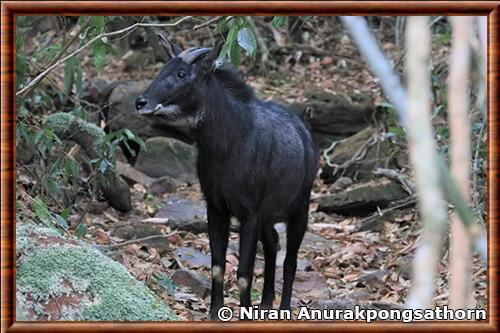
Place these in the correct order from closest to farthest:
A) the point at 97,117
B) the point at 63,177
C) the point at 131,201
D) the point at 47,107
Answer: the point at 63,177
the point at 131,201
the point at 47,107
the point at 97,117

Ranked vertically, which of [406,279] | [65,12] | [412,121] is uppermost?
[65,12]

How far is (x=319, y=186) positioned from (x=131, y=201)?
2.62 m

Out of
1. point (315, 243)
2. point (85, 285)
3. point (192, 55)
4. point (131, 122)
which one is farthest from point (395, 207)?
point (85, 285)

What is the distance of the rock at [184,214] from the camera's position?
9.57m

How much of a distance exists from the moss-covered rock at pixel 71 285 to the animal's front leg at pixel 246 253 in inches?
53.7

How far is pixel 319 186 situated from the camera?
11.7 meters

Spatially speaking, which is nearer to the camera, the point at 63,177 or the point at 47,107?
the point at 63,177

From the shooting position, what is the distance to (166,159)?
11.9m

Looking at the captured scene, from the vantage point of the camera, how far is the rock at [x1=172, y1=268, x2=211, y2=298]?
7414mm

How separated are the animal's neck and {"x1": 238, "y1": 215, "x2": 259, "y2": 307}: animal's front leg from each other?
0.58 m

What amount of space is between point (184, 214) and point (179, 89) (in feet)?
11.4

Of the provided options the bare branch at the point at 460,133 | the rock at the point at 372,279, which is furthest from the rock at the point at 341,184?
the bare branch at the point at 460,133

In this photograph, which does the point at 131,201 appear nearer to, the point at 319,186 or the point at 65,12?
the point at 319,186

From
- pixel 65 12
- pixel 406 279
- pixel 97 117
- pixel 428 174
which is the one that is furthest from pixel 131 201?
pixel 428 174
